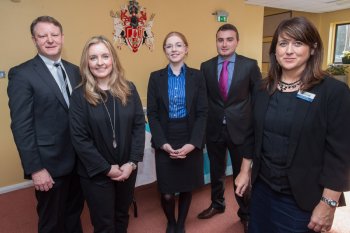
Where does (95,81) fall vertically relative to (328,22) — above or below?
below

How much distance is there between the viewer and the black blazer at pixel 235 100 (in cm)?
223

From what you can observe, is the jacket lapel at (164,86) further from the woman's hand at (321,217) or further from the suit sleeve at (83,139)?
the woman's hand at (321,217)

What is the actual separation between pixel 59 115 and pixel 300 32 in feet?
4.46

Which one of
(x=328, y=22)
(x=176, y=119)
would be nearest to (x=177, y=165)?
(x=176, y=119)

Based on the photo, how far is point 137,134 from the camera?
1.79 metres

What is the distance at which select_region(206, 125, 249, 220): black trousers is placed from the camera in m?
2.28

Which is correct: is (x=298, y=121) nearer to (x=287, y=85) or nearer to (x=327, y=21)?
(x=287, y=85)

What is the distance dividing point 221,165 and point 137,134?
962 mm

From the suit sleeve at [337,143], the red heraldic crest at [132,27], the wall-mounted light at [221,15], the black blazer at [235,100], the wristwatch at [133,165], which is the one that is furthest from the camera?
the wall-mounted light at [221,15]

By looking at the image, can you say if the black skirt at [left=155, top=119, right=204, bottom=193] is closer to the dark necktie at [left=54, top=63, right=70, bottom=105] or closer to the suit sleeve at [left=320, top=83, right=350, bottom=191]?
the dark necktie at [left=54, top=63, right=70, bottom=105]

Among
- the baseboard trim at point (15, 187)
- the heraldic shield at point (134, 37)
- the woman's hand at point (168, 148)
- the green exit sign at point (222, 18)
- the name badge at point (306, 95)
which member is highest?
the green exit sign at point (222, 18)

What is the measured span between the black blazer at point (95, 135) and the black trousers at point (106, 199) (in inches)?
2.6

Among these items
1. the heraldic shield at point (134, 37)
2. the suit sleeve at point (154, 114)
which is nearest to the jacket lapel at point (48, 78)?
the suit sleeve at point (154, 114)

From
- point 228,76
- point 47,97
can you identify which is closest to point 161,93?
point 228,76
